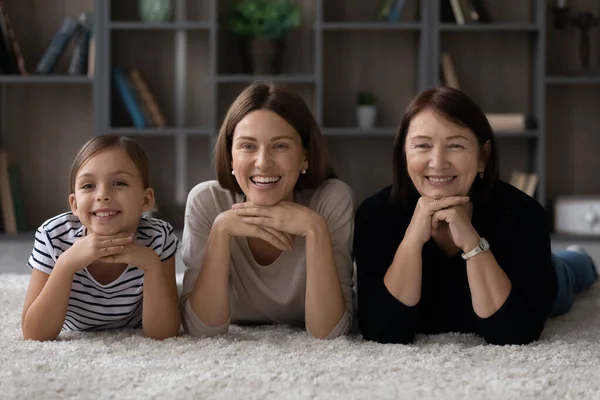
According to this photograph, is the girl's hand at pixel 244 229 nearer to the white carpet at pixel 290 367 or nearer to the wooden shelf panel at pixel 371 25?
the white carpet at pixel 290 367

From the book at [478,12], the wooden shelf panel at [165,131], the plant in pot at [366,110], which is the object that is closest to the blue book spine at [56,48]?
the wooden shelf panel at [165,131]

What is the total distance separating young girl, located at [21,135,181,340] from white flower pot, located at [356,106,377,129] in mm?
2645

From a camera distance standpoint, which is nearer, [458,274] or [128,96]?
[458,274]

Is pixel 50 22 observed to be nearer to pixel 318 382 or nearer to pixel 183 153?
pixel 183 153

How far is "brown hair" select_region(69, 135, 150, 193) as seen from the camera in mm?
1714

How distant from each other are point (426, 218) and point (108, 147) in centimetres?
65

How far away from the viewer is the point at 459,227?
166 centimetres

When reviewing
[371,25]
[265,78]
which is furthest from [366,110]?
[265,78]

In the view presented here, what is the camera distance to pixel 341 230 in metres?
1.84

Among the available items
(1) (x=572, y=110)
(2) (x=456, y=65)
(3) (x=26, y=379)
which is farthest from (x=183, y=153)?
(3) (x=26, y=379)

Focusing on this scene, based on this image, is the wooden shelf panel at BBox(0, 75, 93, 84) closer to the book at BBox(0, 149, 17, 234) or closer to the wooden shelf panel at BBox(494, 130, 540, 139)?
the book at BBox(0, 149, 17, 234)

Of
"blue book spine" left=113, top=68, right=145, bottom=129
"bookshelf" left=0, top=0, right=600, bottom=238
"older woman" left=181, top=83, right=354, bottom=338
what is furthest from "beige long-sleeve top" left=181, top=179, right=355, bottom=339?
"bookshelf" left=0, top=0, right=600, bottom=238

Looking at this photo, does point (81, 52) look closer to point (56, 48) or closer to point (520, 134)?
point (56, 48)

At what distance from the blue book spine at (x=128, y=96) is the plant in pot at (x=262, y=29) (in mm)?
586
